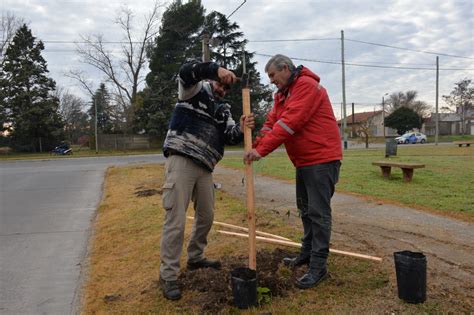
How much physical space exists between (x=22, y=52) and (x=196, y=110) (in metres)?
45.0

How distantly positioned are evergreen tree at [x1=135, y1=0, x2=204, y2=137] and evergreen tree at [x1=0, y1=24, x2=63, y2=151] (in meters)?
8.81

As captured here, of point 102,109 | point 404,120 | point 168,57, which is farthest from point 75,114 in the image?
point 404,120

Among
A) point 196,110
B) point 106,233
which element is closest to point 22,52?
point 106,233

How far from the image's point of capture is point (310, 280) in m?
3.76

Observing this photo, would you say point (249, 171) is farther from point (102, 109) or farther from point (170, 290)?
point (102, 109)

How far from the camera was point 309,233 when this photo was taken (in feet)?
14.3

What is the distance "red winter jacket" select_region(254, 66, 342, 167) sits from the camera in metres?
3.61

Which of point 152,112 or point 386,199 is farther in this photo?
point 152,112

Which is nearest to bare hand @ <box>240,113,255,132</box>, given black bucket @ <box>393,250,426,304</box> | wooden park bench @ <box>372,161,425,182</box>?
black bucket @ <box>393,250,426,304</box>

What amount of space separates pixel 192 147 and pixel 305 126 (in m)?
1.03

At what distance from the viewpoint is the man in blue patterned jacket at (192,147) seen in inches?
145

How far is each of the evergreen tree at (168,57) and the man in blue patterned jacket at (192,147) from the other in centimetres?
3934

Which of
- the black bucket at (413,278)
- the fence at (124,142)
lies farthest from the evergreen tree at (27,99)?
the black bucket at (413,278)

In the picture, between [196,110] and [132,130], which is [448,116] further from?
[196,110]
